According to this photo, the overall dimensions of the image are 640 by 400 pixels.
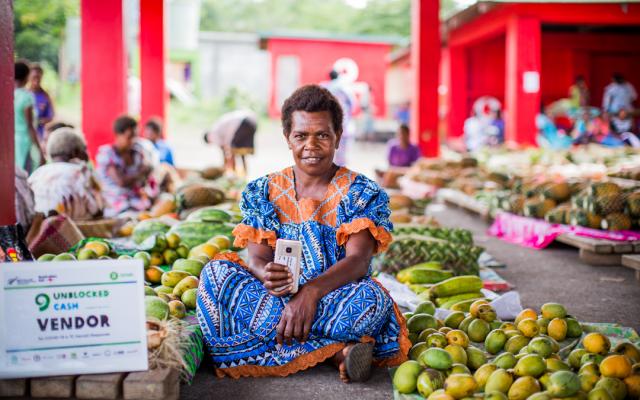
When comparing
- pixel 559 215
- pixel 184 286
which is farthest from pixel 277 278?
pixel 559 215

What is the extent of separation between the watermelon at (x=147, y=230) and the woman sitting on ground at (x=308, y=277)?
2.55m

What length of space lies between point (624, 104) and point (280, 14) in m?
27.4

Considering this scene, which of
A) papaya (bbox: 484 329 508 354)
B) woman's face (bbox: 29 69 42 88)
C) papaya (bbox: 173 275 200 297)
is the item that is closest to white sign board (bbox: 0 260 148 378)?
papaya (bbox: 173 275 200 297)

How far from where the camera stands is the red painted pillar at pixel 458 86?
2223 centimetres

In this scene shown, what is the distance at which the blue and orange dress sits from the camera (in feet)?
10.9

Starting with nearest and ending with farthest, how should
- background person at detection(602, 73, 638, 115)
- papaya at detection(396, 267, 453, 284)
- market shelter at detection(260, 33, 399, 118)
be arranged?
papaya at detection(396, 267, 453, 284), background person at detection(602, 73, 638, 115), market shelter at detection(260, 33, 399, 118)

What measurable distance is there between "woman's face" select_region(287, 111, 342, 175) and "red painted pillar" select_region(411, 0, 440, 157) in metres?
10.4

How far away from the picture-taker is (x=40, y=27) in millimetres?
28969

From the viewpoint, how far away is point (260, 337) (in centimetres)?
337

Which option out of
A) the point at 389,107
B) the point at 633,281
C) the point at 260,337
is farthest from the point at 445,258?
the point at 389,107

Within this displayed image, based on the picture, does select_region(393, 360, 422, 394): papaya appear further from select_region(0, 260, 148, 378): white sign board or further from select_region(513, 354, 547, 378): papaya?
select_region(0, 260, 148, 378): white sign board

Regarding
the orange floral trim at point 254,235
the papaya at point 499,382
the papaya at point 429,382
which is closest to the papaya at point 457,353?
the papaya at point 429,382

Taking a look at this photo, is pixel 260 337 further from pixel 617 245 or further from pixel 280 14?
pixel 280 14

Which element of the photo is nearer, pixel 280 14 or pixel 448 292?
pixel 448 292
